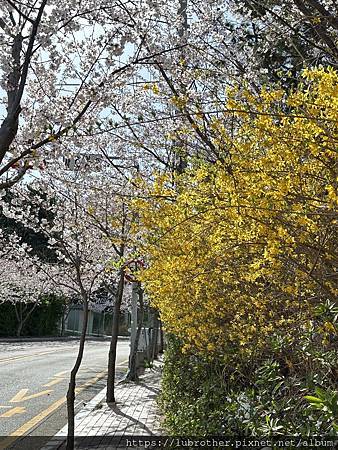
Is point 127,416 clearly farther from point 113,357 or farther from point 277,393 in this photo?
point 277,393

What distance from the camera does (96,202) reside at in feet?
32.7

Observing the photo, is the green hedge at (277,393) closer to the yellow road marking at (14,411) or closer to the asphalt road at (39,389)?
the asphalt road at (39,389)

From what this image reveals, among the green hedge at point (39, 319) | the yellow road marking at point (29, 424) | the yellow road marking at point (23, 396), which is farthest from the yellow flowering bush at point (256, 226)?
the green hedge at point (39, 319)

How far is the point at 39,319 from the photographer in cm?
3656

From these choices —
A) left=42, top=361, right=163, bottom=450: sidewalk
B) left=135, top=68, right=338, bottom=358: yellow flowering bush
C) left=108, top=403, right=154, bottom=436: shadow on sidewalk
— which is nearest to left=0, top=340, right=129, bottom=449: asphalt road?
left=42, top=361, right=163, bottom=450: sidewalk

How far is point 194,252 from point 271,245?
4.82 feet

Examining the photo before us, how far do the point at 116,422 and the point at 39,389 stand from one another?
177 inches

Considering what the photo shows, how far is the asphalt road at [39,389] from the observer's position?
805 centimetres

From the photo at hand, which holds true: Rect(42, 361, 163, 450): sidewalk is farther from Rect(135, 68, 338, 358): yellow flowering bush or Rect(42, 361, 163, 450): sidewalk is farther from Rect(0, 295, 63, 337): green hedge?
Rect(0, 295, 63, 337): green hedge

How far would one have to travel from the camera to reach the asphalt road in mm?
8055

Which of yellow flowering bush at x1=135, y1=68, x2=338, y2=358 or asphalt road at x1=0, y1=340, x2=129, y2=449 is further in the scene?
asphalt road at x1=0, y1=340, x2=129, y2=449

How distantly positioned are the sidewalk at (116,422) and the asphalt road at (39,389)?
0.41 meters

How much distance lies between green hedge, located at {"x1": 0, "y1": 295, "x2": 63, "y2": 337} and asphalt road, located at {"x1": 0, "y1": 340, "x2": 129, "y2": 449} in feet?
47.4

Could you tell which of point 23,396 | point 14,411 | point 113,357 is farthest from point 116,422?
point 23,396
